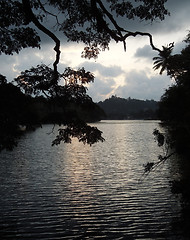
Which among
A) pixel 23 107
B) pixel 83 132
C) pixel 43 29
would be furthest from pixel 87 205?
pixel 43 29

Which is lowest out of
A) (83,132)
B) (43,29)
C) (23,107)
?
(83,132)

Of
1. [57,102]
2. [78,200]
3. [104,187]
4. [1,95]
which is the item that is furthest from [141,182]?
[1,95]

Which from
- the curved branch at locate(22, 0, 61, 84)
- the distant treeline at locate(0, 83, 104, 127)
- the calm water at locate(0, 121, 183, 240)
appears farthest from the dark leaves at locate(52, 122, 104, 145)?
the calm water at locate(0, 121, 183, 240)

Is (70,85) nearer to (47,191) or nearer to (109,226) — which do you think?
(109,226)

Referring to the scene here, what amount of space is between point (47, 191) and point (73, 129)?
9450 millimetres

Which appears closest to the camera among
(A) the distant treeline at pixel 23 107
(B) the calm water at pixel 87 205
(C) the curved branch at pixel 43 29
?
(C) the curved branch at pixel 43 29

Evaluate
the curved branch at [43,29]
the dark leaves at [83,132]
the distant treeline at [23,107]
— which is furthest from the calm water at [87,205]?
the curved branch at [43,29]

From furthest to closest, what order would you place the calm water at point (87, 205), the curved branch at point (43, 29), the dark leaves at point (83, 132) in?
the calm water at point (87, 205), the dark leaves at point (83, 132), the curved branch at point (43, 29)

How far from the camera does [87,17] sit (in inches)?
547

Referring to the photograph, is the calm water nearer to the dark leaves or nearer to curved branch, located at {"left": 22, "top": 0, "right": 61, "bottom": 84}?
the dark leaves

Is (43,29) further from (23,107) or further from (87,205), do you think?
(87,205)

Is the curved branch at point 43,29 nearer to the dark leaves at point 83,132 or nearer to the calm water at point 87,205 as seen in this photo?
the dark leaves at point 83,132

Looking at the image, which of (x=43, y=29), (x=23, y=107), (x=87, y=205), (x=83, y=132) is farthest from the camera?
(x=87, y=205)

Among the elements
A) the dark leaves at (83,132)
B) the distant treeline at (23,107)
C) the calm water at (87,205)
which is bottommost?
the calm water at (87,205)
